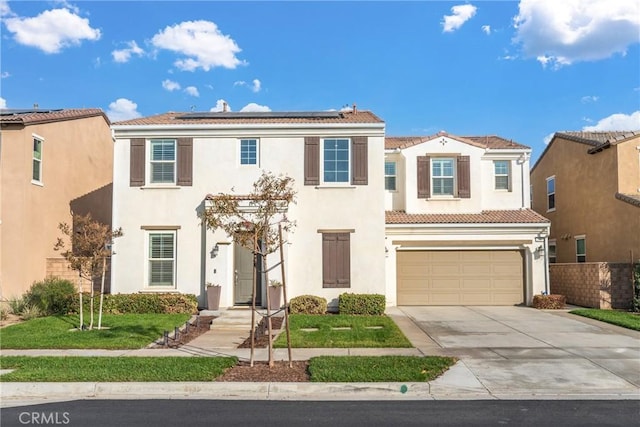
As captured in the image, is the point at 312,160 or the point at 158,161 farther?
the point at 158,161

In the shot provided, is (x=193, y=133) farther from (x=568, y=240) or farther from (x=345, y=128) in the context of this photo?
(x=568, y=240)

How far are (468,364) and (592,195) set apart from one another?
1447cm

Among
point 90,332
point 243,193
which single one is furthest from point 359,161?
point 90,332

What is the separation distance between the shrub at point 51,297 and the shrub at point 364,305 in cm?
817

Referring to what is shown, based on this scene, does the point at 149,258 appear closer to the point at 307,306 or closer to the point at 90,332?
the point at 90,332

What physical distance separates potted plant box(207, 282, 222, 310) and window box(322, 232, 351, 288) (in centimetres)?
330

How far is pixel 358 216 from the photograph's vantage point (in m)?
16.5

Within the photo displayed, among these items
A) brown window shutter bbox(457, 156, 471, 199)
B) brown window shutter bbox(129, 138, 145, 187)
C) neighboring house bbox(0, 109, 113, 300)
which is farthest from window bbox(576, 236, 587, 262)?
neighboring house bbox(0, 109, 113, 300)

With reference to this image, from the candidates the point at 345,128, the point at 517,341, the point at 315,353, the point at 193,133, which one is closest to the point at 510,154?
the point at 345,128

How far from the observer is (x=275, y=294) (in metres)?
15.3

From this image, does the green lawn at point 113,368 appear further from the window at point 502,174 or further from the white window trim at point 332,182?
the window at point 502,174

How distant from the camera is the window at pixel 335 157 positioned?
16703 millimetres

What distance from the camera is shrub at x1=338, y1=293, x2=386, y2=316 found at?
50.7 feet

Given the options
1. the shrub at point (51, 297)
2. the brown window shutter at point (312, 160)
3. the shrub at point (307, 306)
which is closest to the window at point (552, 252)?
the brown window shutter at point (312, 160)
